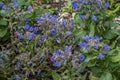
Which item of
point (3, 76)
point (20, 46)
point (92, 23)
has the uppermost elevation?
point (92, 23)

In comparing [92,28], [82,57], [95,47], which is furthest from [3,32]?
[95,47]

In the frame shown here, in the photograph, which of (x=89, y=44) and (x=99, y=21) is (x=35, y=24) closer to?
(x=99, y=21)

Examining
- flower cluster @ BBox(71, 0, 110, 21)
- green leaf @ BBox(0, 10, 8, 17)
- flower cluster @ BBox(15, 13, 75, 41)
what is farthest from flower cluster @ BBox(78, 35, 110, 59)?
green leaf @ BBox(0, 10, 8, 17)

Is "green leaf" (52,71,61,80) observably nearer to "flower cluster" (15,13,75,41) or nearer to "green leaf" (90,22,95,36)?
"flower cluster" (15,13,75,41)

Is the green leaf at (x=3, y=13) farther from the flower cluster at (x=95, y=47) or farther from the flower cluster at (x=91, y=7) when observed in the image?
the flower cluster at (x=95, y=47)

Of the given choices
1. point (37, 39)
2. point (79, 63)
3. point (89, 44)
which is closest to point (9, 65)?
point (37, 39)

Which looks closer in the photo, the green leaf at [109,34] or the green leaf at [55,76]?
the green leaf at [55,76]

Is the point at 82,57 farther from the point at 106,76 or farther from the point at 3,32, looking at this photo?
the point at 3,32

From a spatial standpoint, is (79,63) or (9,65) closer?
(79,63)

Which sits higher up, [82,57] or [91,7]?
[91,7]

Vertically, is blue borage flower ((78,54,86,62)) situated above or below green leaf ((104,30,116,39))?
below

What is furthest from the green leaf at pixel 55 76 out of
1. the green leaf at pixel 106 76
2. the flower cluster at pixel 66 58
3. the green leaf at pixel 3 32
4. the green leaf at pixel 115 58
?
the green leaf at pixel 3 32
